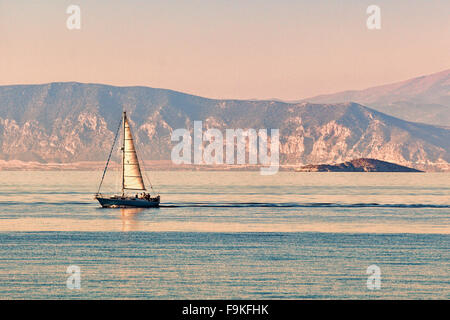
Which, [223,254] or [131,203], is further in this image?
[131,203]

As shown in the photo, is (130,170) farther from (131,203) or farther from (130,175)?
(131,203)

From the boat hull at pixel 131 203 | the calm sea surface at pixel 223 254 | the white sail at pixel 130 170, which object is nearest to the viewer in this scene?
the calm sea surface at pixel 223 254

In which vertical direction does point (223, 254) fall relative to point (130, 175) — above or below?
below

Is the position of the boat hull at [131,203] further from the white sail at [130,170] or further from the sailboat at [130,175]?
the white sail at [130,170]

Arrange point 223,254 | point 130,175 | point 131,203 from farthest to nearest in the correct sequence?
point 131,203 < point 130,175 < point 223,254

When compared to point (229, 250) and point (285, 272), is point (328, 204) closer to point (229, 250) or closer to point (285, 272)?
point (229, 250)

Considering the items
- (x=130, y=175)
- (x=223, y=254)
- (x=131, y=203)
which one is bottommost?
(x=223, y=254)

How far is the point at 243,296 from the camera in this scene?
52438 mm

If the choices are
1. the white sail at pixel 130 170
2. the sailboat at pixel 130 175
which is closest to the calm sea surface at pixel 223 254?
the sailboat at pixel 130 175

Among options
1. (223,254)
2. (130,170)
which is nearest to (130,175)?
(130,170)

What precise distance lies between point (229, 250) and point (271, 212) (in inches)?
2319
